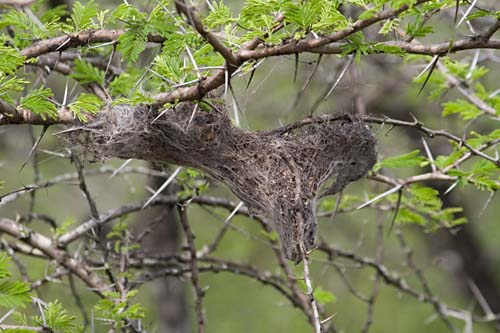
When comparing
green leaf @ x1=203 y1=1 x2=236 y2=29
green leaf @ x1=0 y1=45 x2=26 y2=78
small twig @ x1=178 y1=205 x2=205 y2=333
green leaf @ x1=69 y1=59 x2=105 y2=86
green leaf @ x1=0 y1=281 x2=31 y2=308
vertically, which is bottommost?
green leaf @ x1=0 y1=281 x2=31 y2=308

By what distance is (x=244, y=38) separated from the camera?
10.2 ft

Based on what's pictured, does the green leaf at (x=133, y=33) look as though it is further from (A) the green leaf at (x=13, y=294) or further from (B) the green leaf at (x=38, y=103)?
(A) the green leaf at (x=13, y=294)

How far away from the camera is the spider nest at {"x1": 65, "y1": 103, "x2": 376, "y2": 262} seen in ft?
11.0

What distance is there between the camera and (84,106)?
3.35 meters

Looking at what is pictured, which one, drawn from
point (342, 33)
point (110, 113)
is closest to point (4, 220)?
point (110, 113)

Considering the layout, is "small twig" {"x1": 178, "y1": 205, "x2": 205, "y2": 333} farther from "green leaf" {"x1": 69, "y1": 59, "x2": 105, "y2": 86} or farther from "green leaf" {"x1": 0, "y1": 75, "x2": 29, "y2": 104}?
"green leaf" {"x1": 0, "y1": 75, "x2": 29, "y2": 104}

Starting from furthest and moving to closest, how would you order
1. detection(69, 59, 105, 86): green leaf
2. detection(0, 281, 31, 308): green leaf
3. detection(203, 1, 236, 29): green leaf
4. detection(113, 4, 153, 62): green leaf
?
detection(69, 59, 105, 86): green leaf, detection(113, 4, 153, 62): green leaf, detection(203, 1, 236, 29): green leaf, detection(0, 281, 31, 308): green leaf

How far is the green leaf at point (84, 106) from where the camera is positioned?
10.9 feet

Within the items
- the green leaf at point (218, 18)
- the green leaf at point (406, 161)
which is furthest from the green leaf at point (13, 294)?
the green leaf at point (406, 161)

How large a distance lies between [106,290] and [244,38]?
1744mm

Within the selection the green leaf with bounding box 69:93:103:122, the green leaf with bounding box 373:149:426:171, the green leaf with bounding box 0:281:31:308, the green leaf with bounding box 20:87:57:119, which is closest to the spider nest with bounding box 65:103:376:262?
the green leaf with bounding box 69:93:103:122

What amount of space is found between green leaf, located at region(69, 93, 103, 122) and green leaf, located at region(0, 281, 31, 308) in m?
0.83

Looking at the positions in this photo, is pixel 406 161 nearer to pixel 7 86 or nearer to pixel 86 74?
pixel 86 74

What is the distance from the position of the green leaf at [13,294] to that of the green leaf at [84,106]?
832 mm
